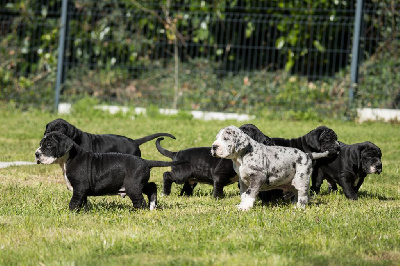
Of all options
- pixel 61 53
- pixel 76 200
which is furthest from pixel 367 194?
pixel 61 53

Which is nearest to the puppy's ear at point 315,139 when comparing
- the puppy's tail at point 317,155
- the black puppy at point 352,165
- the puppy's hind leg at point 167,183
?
→ the black puppy at point 352,165

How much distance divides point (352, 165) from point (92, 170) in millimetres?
3159

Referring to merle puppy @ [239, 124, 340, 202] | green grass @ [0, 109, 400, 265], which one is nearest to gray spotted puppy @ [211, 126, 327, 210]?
green grass @ [0, 109, 400, 265]

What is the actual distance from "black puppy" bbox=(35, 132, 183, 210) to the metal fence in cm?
948

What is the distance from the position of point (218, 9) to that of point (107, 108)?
12.9 feet

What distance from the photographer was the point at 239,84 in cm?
1689

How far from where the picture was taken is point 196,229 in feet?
18.9

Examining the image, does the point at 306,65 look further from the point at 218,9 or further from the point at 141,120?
the point at 141,120

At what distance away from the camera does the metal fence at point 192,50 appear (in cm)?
1642

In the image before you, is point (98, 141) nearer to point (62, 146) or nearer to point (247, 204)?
point (62, 146)

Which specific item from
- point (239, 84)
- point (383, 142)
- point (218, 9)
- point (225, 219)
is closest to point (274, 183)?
point (225, 219)

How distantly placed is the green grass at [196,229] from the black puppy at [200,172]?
0.20 meters

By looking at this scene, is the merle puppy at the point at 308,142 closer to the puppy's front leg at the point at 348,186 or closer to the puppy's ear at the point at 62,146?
the puppy's front leg at the point at 348,186

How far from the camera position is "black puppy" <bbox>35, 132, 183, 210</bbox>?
668cm
